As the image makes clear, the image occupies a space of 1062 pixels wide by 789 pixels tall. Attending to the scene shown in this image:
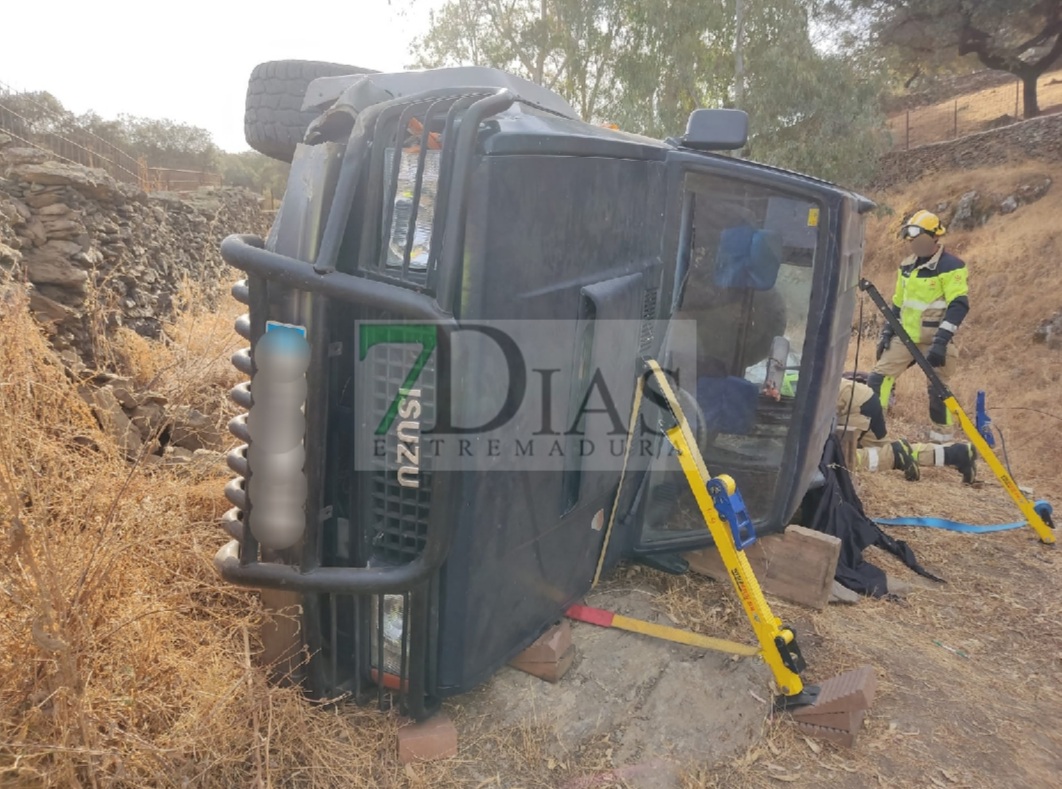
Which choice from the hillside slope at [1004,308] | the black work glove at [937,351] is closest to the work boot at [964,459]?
the black work glove at [937,351]

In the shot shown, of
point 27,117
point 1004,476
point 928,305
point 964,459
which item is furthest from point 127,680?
A: point 27,117

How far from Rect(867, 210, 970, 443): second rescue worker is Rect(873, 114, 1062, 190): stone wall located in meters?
14.3

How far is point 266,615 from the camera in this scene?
2443 millimetres

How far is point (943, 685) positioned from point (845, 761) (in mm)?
804

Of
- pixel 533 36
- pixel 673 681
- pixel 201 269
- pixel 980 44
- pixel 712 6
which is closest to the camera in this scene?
pixel 673 681

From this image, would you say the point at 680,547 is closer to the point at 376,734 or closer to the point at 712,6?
the point at 376,734

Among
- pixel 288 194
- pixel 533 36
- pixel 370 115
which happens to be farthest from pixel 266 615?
pixel 533 36

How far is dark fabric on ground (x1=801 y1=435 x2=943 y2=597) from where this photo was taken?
3.95 metres

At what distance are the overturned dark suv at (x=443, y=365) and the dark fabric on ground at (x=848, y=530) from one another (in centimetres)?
171

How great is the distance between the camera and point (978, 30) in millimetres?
23719

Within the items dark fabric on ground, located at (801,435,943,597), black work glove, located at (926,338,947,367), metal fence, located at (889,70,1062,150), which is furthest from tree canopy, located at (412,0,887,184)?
dark fabric on ground, located at (801,435,943,597)

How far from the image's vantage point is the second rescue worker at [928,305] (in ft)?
20.5

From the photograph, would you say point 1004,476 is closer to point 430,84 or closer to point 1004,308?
point 430,84

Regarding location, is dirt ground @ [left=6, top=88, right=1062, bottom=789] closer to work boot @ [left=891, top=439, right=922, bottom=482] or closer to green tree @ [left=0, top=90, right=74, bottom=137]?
work boot @ [left=891, top=439, right=922, bottom=482]
